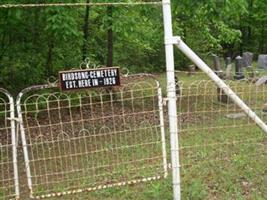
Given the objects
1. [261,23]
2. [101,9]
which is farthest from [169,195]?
[261,23]

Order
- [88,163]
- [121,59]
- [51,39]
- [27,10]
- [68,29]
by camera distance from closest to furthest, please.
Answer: [88,163], [68,29], [27,10], [51,39], [121,59]

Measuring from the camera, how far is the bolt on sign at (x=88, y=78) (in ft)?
17.8

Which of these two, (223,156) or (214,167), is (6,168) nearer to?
(214,167)

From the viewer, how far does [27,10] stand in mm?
9523

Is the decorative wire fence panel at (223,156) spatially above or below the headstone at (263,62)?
below

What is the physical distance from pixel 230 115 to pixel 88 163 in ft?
12.0

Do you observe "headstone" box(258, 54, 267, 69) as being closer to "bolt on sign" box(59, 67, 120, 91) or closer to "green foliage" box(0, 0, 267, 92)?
"green foliage" box(0, 0, 267, 92)

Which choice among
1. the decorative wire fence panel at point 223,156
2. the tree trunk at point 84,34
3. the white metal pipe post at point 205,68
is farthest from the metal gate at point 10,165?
the tree trunk at point 84,34

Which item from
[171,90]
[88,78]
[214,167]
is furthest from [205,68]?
[214,167]

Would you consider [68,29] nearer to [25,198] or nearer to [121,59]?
[25,198]

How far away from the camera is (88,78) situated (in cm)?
550

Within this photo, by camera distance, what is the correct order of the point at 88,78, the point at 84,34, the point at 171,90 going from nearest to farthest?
the point at 171,90, the point at 88,78, the point at 84,34

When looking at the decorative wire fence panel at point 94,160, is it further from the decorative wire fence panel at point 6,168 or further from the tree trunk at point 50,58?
the tree trunk at point 50,58

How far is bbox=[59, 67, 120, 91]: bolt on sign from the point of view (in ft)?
17.8
